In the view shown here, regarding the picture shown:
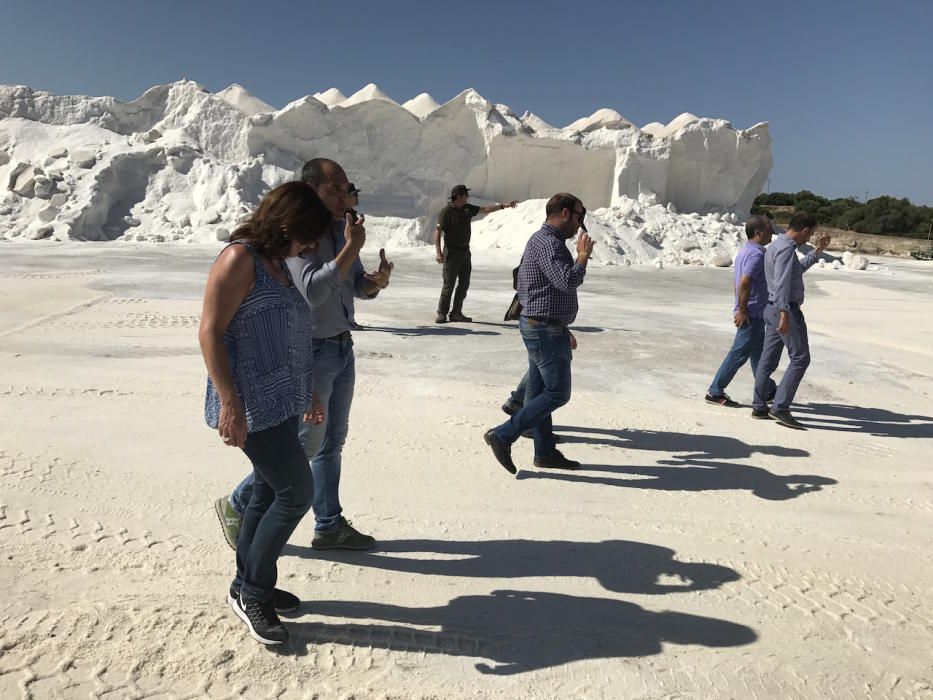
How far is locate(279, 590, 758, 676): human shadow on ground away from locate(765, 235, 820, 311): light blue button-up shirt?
3066 millimetres

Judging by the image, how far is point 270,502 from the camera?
241 cm

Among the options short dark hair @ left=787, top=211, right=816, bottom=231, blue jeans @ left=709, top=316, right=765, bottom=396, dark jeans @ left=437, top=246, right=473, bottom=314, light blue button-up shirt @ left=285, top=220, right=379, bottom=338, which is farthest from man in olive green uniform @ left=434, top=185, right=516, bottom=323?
light blue button-up shirt @ left=285, top=220, right=379, bottom=338

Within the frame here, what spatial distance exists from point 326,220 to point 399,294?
357 inches

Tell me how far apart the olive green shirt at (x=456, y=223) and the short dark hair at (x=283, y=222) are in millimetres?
6249

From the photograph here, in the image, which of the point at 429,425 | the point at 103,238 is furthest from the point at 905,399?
the point at 103,238

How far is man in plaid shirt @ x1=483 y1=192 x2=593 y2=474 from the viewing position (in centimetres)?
380

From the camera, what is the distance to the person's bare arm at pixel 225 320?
6.82ft

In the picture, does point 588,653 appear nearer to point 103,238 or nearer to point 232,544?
point 232,544

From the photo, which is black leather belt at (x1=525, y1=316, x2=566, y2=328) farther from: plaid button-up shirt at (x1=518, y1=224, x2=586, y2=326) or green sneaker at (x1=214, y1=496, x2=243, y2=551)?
green sneaker at (x1=214, y1=496, x2=243, y2=551)

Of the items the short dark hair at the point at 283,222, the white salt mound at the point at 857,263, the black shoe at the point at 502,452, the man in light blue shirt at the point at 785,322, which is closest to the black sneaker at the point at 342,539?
the black shoe at the point at 502,452

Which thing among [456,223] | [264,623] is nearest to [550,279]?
[264,623]

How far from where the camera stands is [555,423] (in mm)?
5016

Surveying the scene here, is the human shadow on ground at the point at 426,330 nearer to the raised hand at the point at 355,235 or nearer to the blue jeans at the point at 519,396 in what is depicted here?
the blue jeans at the point at 519,396

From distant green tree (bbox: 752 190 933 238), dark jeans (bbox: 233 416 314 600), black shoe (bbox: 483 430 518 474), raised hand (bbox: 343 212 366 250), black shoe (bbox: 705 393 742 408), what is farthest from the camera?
distant green tree (bbox: 752 190 933 238)
